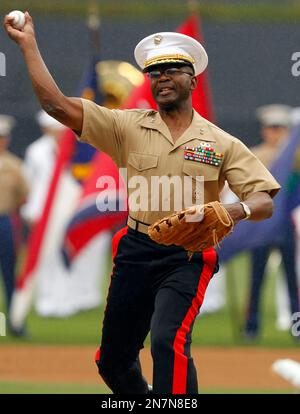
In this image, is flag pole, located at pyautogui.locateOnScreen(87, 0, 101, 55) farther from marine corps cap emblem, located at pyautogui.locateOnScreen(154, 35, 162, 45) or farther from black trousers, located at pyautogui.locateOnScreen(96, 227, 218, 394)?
black trousers, located at pyautogui.locateOnScreen(96, 227, 218, 394)

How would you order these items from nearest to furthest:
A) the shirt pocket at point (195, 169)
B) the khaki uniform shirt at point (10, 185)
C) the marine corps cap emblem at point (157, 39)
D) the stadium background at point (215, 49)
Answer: the shirt pocket at point (195, 169) → the marine corps cap emblem at point (157, 39) → the khaki uniform shirt at point (10, 185) → the stadium background at point (215, 49)

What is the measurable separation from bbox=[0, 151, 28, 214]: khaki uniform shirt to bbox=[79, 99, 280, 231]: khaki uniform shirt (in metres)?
6.23

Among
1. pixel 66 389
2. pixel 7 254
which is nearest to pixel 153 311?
pixel 66 389

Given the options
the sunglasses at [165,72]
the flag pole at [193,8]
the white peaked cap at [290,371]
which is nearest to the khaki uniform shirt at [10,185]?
the flag pole at [193,8]

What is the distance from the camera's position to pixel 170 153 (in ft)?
20.3

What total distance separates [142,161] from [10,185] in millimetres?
6484

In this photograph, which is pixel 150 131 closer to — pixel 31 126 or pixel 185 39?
pixel 185 39

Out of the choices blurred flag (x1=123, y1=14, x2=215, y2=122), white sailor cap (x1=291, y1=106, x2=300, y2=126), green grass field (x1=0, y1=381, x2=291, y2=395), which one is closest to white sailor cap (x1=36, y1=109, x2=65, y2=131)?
blurred flag (x1=123, y1=14, x2=215, y2=122)

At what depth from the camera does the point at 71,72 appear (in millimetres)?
18828

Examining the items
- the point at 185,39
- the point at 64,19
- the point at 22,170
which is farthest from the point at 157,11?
the point at 185,39

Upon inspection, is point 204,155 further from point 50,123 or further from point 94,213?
point 50,123

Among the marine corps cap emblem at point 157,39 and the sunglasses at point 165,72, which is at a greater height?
the marine corps cap emblem at point 157,39

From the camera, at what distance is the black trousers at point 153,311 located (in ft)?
19.5

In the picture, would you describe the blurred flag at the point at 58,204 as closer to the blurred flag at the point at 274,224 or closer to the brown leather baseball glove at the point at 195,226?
the blurred flag at the point at 274,224
